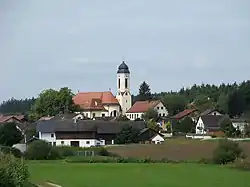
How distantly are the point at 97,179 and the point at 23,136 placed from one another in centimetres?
4988

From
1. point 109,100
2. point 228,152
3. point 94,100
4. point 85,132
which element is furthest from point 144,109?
point 228,152

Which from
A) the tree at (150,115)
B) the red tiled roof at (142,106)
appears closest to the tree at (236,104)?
the tree at (150,115)

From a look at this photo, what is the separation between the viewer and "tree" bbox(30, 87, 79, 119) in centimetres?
11206

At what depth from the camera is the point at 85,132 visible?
85.8 m

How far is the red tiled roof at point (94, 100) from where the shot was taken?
135 meters

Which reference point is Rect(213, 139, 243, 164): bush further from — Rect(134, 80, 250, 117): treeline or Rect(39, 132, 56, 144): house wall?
Rect(134, 80, 250, 117): treeline

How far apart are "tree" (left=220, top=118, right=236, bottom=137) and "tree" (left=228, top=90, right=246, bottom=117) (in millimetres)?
18012

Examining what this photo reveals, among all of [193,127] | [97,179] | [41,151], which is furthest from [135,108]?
[97,179]

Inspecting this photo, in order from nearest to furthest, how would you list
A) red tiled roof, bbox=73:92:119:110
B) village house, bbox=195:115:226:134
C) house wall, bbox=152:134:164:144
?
house wall, bbox=152:134:164:144 < village house, bbox=195:115:226:134 < red tiled roof, bbox=73:92:119:110

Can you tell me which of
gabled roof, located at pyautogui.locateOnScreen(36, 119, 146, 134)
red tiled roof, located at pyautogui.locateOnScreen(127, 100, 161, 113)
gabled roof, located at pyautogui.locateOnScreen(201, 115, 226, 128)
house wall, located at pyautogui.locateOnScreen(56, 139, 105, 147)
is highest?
red tiled roof, located at pyautogui.locateOnScreen(127, 100, 161, 113)

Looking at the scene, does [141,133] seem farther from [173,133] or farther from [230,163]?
[230,163]

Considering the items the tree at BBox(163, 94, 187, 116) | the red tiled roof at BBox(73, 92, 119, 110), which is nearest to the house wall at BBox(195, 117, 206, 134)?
the tree at BBox(163, 94, 187, 116)

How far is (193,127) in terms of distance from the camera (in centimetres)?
10306

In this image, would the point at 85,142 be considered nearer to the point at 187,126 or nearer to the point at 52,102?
the point at 187,126
